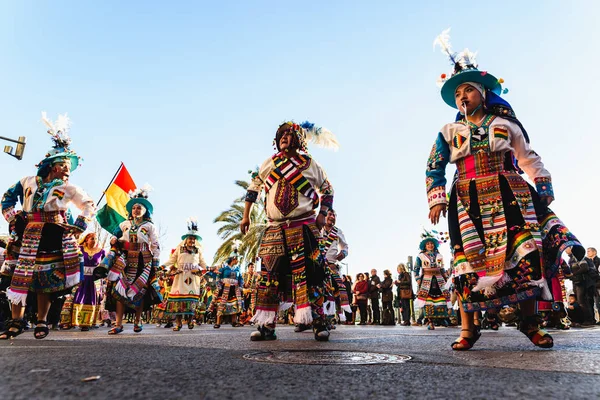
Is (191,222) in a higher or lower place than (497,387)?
higher

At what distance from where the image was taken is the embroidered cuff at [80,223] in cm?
534

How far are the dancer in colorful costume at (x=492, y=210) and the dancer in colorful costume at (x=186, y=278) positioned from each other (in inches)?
291

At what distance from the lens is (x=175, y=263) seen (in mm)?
10359

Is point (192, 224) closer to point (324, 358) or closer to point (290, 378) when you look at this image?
point (324, 358)

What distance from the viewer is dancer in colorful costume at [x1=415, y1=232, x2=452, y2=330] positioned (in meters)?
10.2

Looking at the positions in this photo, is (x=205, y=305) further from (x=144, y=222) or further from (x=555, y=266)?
(x=555, y=266)

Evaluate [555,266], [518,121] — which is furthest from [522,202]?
[518,121]

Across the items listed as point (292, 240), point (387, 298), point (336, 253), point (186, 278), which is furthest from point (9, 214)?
point (387, 298)

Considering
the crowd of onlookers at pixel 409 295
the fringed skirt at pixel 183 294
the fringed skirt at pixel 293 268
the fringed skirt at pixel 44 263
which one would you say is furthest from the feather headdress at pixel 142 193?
the crowd of onlookers at pixel 409 295

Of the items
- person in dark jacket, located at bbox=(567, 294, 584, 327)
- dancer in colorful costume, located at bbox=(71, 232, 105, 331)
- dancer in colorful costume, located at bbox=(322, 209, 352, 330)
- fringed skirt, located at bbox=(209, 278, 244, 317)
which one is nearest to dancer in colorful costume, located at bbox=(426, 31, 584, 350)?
dancer in colorful costume, located at bbox=(322, 209, 352, 330)

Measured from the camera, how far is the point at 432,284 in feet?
33.9

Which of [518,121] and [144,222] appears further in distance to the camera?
[144,222]

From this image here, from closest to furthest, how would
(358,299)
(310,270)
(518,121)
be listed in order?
(518,121)
(310,270)
(358,299)

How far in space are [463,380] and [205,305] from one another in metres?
18.4
